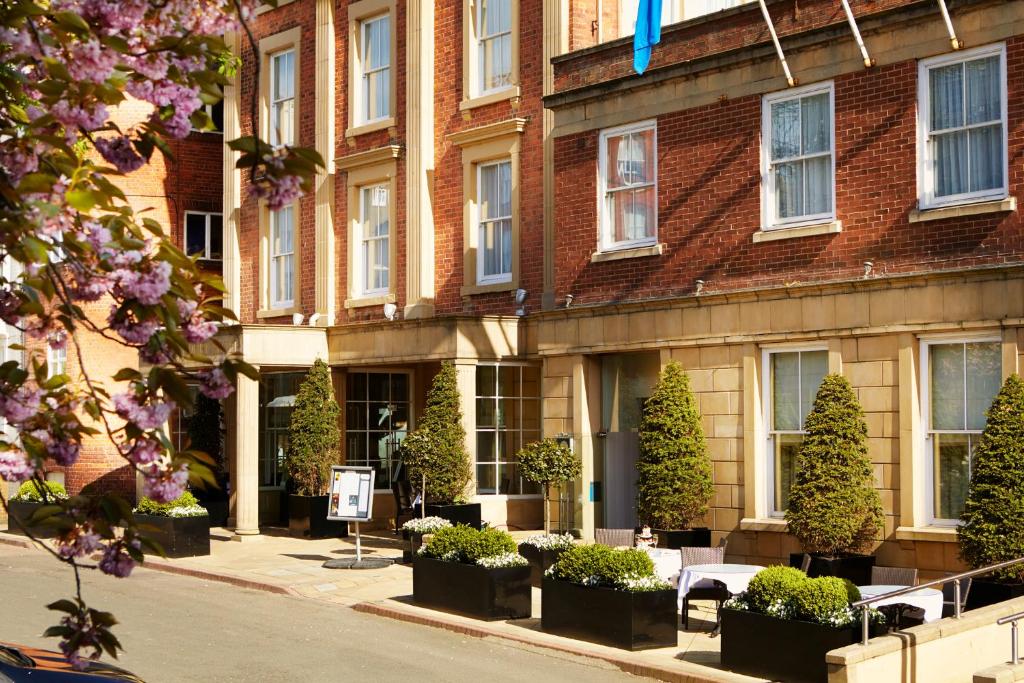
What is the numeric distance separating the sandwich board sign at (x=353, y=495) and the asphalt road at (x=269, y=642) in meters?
2.21

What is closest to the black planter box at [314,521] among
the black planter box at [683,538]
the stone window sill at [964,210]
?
the black planter box at [683,538]

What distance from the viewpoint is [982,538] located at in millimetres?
15625

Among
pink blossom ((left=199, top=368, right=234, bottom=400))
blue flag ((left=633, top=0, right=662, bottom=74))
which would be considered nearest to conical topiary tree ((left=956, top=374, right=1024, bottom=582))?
blue flag ((left=633, top=0, right=662, bottom=74))

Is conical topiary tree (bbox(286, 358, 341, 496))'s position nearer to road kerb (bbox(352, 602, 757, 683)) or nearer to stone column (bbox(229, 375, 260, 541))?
stone column (bbox(229, 375, 260, 541))

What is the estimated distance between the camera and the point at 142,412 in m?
4.86

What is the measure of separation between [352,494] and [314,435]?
5.40m

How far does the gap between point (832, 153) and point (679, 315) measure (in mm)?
3356

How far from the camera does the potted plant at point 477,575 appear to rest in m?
16.8

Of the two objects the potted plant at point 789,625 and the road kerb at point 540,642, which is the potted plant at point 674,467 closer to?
the road kerb at point 540,642

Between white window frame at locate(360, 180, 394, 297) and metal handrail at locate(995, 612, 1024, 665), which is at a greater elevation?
white window frame at locate(360, 180, 394, 297)

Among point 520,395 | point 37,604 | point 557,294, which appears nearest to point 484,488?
point 520,395

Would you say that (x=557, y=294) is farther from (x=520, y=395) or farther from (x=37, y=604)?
(x=37, y=604)

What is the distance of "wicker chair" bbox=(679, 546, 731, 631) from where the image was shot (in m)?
15.9

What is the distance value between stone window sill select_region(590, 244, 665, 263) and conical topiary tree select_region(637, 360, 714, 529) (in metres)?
1.83
